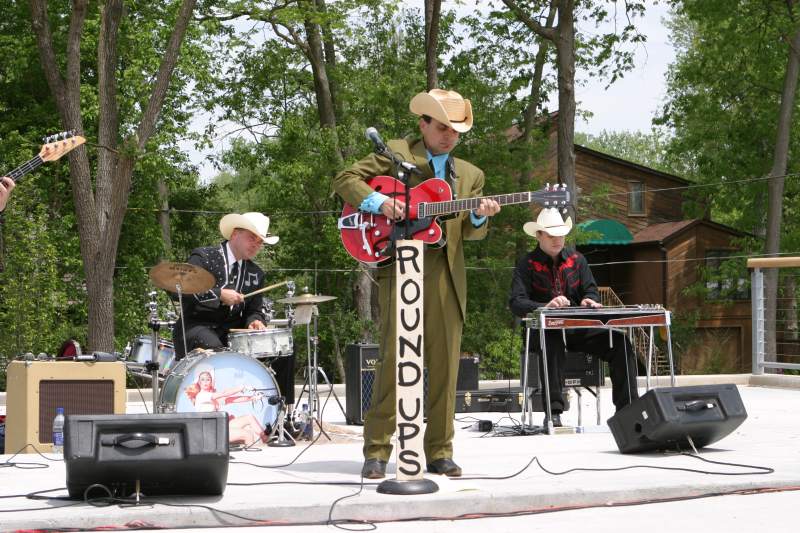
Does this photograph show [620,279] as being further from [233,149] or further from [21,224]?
[21,224]

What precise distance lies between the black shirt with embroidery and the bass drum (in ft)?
7.11

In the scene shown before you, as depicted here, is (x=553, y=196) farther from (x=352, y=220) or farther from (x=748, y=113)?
(x=748, y=113)

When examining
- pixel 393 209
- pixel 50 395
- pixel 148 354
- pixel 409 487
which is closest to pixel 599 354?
pixel 148 354

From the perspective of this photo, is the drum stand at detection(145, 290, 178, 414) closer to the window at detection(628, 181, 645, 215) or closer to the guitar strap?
the guitar strap

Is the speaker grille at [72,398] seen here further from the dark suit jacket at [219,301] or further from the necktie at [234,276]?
the necktie at [234,276]

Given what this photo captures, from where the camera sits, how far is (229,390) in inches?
326

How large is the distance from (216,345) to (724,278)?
32.3m

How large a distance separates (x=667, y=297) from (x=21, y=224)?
25.9m

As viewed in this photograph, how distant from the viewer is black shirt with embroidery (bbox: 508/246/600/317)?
9.45m

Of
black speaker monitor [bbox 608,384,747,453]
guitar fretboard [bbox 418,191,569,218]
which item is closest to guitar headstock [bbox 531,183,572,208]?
guitar fretboard [bbox 418,191,569,218]

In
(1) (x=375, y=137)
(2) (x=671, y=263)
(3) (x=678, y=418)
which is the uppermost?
(2) (x=671, y=263)

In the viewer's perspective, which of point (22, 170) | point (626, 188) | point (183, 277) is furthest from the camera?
point (626, 188)

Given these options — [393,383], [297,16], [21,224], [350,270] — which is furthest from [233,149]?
[393,383]

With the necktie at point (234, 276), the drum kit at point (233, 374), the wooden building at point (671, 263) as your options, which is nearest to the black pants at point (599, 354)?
the drum kit at point (233, 374)
